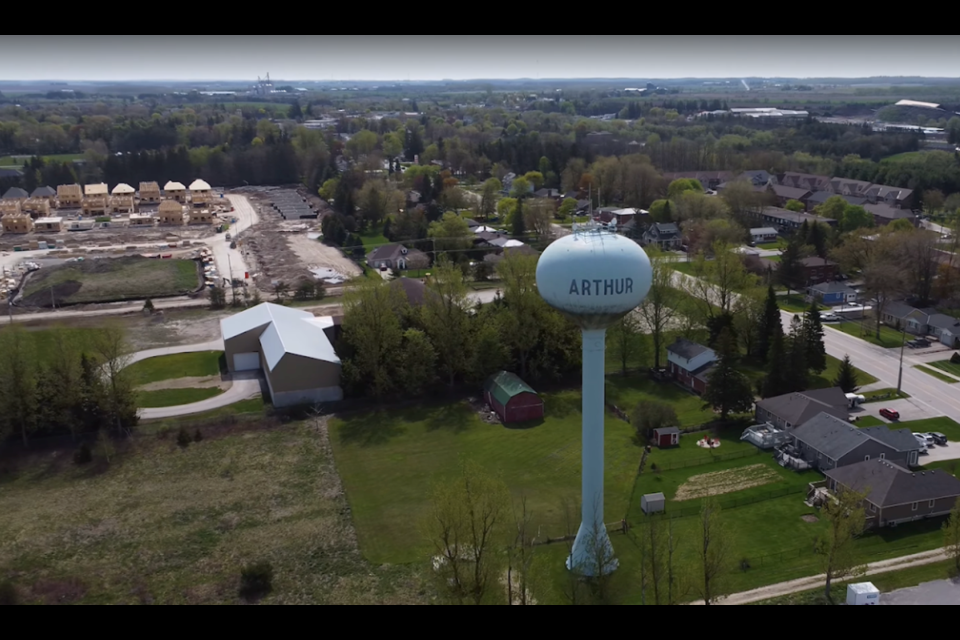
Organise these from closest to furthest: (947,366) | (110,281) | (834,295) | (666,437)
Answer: (666,437) → (947,366) → (834,295) → (110,281)

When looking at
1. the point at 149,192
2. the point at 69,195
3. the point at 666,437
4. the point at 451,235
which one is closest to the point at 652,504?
the point at 666,437

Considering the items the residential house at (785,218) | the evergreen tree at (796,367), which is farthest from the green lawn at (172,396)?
the residential house at (785,218)

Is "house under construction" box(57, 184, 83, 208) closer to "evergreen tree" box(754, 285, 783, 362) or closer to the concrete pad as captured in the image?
"evergreen tree" box(754, 285, 783, 362)

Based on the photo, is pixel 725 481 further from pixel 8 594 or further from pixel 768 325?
pixel 8 594

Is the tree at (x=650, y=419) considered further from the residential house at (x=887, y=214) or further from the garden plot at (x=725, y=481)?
the residential house at (x=887, y=214)

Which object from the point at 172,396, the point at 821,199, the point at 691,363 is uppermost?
the point at 821,199
